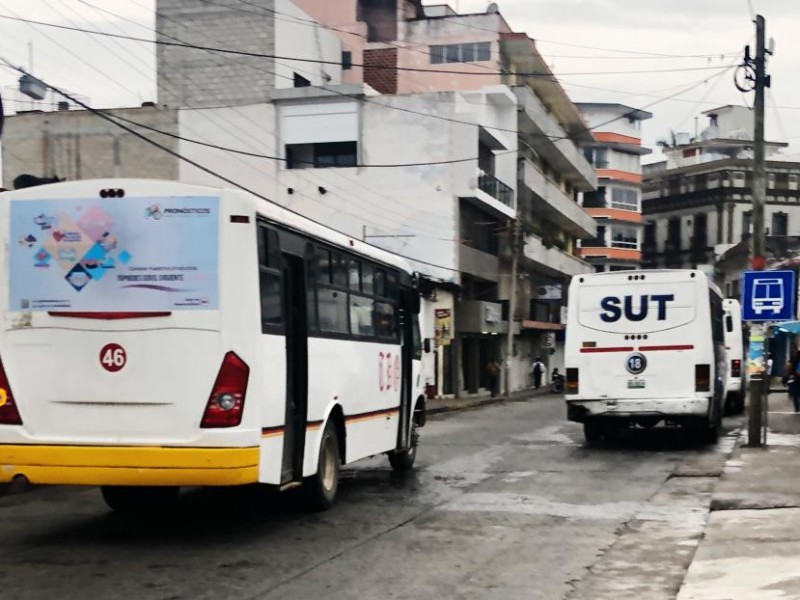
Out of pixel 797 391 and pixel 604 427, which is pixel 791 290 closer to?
pixel 604 427

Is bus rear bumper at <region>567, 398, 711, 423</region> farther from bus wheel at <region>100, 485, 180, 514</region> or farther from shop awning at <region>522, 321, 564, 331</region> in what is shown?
shop awning at <region>522, 321, 564, 331</region>

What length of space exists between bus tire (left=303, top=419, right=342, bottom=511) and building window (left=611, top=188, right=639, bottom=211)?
76071mm

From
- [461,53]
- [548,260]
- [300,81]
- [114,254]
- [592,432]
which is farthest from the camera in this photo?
[548,260]

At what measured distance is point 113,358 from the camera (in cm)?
870

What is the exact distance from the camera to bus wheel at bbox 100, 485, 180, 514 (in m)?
10.7

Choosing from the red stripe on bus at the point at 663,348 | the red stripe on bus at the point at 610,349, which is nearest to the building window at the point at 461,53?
the red stripe on bus at the point at 610,349

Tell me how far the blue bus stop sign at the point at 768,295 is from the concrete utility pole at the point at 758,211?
0.57 m

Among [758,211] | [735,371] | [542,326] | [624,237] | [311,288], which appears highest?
[624,237]

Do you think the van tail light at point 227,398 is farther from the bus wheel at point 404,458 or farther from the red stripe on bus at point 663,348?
the red stripe on bus at point 663,348

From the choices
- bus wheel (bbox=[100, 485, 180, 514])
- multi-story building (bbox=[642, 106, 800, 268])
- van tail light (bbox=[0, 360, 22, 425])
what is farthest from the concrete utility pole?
multi-story building (bbox=[642, 106, 800, 268])

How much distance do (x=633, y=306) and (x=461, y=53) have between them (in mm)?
37761

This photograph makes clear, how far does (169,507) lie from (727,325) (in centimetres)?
1776

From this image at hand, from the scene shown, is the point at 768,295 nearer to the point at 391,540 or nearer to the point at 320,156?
the point at 391,540

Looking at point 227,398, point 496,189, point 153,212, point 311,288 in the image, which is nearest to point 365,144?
point 496,189
